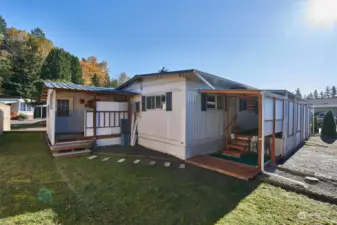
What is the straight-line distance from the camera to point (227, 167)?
567 centimetres

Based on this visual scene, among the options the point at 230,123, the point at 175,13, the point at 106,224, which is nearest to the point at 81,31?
the point at 175,13

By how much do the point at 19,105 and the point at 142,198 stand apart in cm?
2943

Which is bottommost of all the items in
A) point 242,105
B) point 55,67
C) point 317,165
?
point 317,165

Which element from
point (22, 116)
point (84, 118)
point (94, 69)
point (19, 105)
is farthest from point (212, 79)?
point (94, 69)

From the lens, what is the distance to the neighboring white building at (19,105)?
23763 mm

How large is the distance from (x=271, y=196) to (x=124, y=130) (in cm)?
723

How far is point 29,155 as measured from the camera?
23.1 feet

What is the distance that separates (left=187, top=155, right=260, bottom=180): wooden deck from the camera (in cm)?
503

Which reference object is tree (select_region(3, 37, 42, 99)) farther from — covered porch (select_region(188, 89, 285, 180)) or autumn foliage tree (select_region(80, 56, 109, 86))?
covered porch (select_region(188, 89, 285, 180))

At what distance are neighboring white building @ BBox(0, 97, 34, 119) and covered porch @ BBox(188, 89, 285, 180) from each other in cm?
2814

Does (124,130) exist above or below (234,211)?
above

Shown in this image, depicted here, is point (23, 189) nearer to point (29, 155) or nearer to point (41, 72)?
point (29, 155)

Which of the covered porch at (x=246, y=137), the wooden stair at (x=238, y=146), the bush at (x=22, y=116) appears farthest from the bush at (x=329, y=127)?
the bush at (x=22, y=116)

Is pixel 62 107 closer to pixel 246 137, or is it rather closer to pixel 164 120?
pixel 164 120
